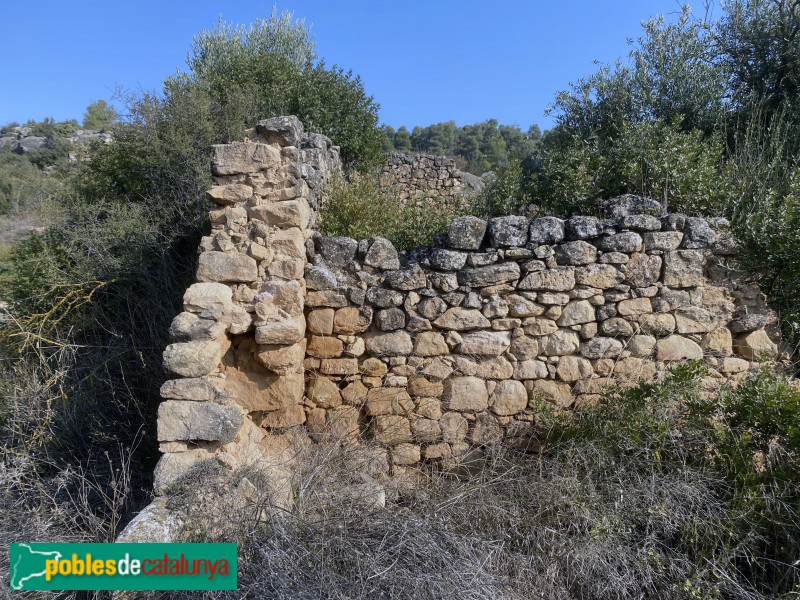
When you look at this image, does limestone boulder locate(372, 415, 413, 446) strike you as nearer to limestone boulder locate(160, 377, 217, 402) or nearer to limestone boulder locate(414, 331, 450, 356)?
limestone boulder locate(414, 331, 450, 356)

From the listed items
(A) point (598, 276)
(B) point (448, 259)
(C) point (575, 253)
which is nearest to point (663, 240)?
(A) point (598, 276)

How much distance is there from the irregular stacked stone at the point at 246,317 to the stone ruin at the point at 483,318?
25mm

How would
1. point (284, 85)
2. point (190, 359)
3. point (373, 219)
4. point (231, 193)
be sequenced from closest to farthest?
point (190, 359) < point (231, 193) < point (373, 219) < point (284, 85)

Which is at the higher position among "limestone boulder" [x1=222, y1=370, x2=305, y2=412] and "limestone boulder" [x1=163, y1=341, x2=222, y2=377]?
"limestone boulder" [x1=163, y1=341, x2=222, y2=377]

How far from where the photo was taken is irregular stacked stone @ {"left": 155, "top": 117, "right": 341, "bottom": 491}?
10.6ft

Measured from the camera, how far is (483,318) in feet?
13.0

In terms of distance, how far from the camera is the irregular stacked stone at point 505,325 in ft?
13.0

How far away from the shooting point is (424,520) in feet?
9.68

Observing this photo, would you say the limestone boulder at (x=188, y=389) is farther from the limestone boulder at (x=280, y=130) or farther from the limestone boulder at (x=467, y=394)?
the limestone boulder at (x=280, y=130)

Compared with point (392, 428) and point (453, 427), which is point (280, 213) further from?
point (453, 427)

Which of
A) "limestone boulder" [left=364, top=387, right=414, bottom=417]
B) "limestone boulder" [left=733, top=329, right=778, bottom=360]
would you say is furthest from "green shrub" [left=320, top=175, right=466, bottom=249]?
"limestone boulder" [left=733, top=329, right=778, bottom=360]

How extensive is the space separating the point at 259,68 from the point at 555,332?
634cm

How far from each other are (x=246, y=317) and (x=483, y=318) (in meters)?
1.62

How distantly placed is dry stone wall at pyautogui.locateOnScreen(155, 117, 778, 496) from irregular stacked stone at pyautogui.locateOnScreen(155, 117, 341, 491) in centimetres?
2
